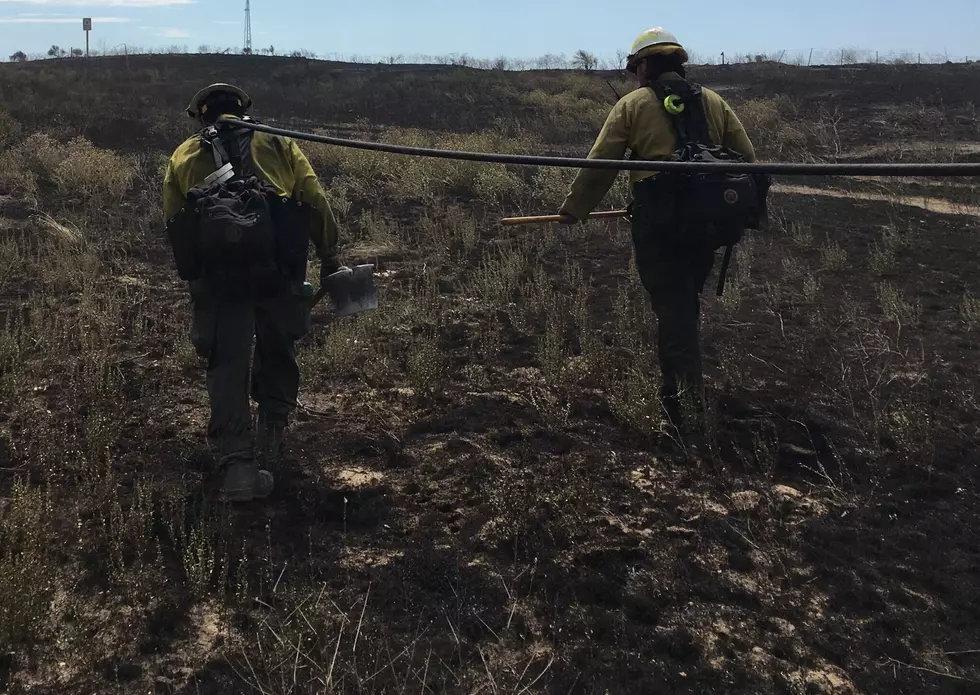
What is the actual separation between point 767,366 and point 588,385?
1.11 metres

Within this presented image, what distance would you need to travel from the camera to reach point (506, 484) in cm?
298

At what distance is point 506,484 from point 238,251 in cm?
141

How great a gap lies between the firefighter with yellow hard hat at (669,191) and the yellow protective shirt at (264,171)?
46.8 inches

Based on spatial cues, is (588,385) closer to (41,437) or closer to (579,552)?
(579,552)

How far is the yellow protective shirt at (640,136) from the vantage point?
3.22 metres

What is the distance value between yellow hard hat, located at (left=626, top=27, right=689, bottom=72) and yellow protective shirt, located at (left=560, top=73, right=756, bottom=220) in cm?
11

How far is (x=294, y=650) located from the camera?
2.04 metres

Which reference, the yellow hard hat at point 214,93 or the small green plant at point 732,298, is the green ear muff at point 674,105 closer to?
the yellow hard hat at point 214,93

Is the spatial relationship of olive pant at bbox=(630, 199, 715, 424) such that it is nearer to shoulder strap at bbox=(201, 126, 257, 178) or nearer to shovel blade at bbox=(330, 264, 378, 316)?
shovel blade at bbox=(330, 264, 378, 316)

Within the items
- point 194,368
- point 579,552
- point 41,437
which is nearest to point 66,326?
point 194,368

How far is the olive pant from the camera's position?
3340mm

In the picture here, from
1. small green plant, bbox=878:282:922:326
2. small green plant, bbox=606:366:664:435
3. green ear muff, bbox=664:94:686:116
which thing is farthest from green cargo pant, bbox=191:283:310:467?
small green plant, bbox=878:282:922:326

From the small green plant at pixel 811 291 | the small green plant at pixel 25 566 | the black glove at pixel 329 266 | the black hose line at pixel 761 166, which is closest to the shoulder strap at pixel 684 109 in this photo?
the black hose line at pixel 761 166

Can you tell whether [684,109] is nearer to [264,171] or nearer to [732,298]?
[264,171]
